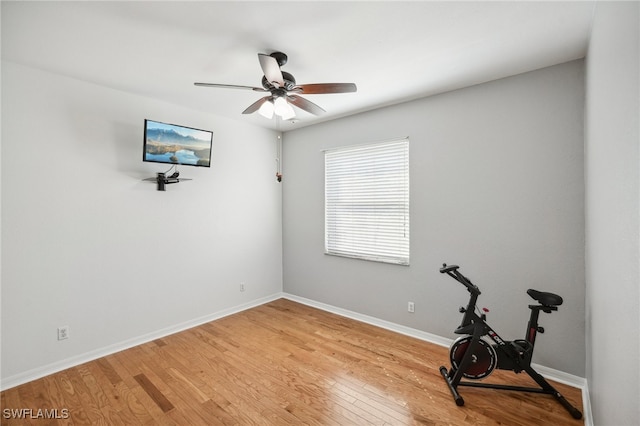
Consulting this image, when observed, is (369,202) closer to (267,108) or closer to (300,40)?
(267,108)

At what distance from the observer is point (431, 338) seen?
3186mm

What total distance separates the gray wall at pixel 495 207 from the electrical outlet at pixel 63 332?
309 centimetres

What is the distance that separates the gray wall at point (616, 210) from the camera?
989 millimetres

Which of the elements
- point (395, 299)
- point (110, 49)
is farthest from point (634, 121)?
point (110, 49)

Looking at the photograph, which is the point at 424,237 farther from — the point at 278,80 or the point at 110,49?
the point at 110,49

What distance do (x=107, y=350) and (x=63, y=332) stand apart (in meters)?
0.45

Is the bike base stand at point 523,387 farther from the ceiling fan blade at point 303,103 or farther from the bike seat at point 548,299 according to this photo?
the ceiling fan blade at point 303,103

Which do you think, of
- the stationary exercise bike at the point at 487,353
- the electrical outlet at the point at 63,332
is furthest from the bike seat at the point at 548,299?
the electrical outlet at the point at 63,332

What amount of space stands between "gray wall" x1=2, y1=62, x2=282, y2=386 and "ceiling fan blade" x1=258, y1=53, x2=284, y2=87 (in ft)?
6.49

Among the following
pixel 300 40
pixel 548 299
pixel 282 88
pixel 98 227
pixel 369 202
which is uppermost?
pixel 300 40

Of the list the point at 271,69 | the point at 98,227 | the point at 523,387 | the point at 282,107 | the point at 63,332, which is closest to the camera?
the point at 271,69

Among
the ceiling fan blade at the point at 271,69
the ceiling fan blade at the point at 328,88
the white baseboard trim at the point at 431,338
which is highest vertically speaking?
the ceiling fan blade at the point at 271,69

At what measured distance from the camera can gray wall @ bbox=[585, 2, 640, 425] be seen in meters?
0.99

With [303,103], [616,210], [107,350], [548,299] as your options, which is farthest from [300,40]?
[107,350]
